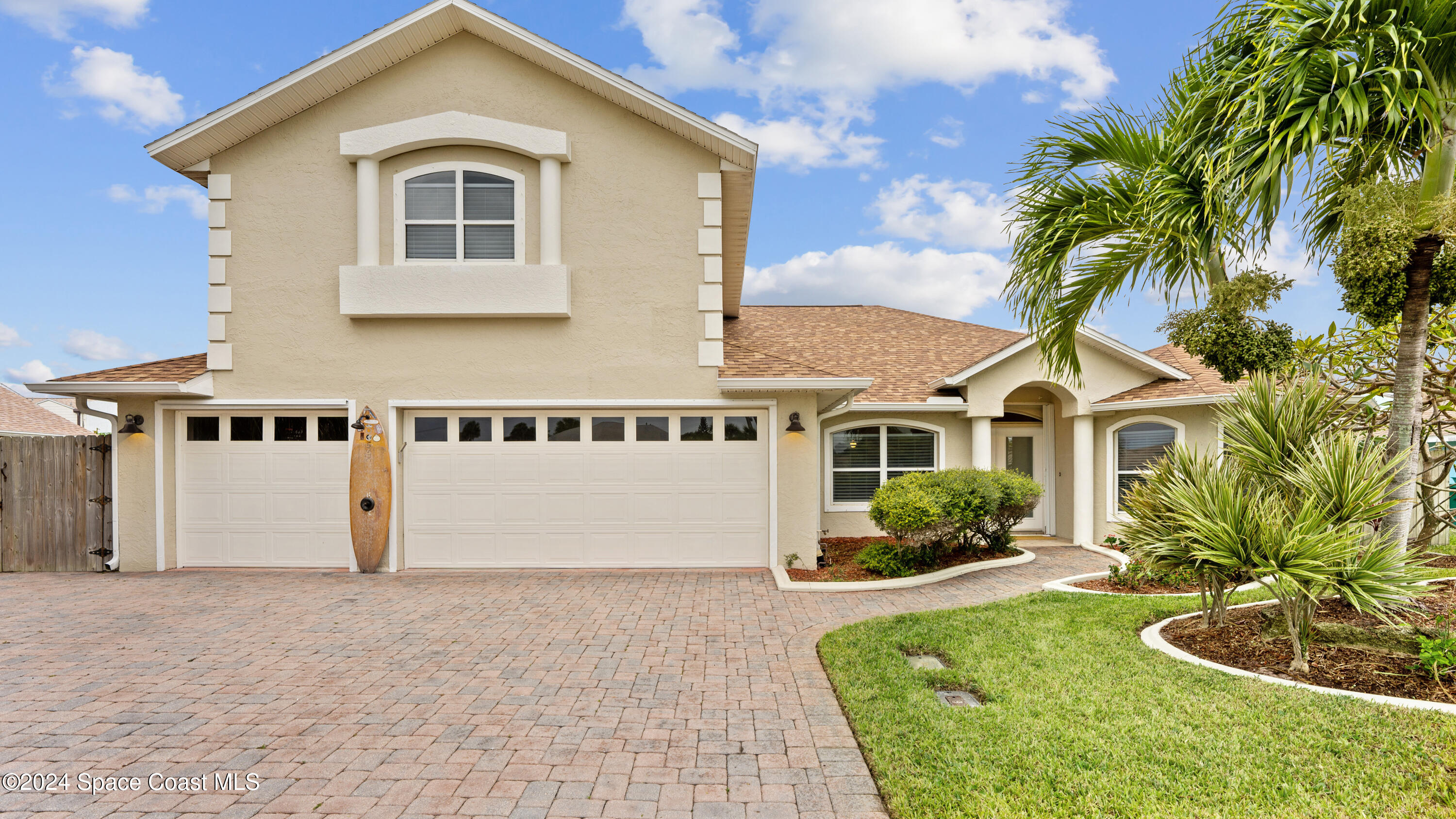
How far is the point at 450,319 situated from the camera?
32.2ft

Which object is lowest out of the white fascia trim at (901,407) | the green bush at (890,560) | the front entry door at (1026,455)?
the green bush at (890,560)

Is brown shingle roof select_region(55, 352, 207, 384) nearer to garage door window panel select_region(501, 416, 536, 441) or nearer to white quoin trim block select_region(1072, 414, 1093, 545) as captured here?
garage door window panel select_region(501, 416, 536, 441)

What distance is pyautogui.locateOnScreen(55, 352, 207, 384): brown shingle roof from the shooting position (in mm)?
9477

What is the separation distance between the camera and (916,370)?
1391 centimetres

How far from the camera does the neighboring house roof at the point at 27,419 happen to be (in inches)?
817

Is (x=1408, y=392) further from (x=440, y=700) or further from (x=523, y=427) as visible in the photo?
(x=523, y=427)

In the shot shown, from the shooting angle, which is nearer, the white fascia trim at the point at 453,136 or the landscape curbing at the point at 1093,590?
the landscape curbing at the point at 1093,590

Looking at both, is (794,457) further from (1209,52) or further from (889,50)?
(889,50)

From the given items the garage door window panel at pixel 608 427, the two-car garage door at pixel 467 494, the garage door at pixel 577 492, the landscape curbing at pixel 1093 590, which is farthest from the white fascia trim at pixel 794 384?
the landscape curbing at pixel 1093 590

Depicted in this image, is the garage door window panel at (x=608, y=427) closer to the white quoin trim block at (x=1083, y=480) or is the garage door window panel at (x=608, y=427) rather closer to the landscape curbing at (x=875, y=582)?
the landscape curbing at (x=875, y=582)

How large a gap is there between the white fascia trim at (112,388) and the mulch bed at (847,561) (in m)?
9.07

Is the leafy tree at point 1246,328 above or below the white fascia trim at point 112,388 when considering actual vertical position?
above

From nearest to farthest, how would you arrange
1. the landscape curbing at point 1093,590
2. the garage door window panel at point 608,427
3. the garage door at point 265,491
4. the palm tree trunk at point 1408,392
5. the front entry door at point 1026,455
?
the palm tree trunk at point 1408,392 < the landscape curbing at point 1093,590 < the garage door at point 265,491 < the garage door window panel at point 608,427 < the front entry door at point 1026,455

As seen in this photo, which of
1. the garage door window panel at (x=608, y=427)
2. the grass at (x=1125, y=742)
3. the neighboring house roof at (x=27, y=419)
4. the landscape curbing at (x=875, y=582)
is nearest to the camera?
the grass at (x=1125, y=742)
